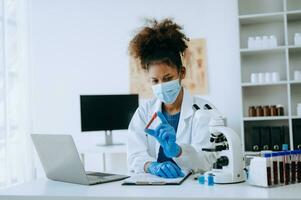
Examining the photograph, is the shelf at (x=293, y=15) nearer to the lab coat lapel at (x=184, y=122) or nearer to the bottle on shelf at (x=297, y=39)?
the bottle on shelf at (x=297, y=39)

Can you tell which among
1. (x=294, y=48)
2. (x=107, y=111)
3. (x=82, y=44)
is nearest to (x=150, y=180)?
(x=107, y=111)

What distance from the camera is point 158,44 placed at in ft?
6.19

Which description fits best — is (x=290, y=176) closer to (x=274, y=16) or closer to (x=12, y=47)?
(x=274, y=16)

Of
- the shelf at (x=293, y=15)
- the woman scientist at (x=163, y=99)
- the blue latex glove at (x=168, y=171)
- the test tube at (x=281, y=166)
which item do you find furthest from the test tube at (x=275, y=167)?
the shelf at (x=293, y=15)

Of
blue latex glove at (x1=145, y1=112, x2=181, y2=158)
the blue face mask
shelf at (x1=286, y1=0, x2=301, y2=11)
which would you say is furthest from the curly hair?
shelf at (x1=286, y1=0, x2=301, y2=11)

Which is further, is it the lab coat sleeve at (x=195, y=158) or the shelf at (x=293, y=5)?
the shelf at (x=293, y=5)

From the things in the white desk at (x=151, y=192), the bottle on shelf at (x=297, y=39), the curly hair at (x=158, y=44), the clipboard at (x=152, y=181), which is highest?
the bottle on shelf at (x=297, y=39)

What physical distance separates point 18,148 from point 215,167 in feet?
9.15

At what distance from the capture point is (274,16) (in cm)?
343

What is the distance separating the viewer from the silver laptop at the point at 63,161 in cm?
138

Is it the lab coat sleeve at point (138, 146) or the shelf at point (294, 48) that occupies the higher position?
the shelf at point (294, 48)

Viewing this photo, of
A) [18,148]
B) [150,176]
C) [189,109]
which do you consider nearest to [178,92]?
[189,109]

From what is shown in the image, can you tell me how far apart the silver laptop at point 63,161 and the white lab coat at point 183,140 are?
0.22 m

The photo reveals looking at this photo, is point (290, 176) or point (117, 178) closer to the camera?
point (290, 176)
